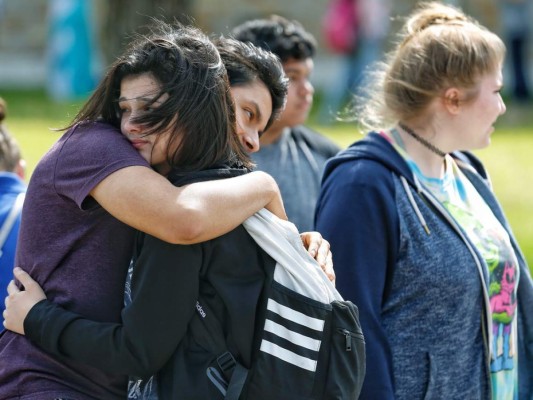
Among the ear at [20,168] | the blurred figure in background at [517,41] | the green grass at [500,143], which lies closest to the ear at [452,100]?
the ear at [20,168]

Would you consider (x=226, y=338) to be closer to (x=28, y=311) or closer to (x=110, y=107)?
(x=28, y=311)

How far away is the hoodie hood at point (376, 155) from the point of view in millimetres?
3453

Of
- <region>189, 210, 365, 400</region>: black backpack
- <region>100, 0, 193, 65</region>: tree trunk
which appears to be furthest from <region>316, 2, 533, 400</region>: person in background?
<region>100, 0, 193, 65</region>: tree trunk

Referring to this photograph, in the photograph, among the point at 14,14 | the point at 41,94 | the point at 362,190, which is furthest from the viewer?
the point at 14,14

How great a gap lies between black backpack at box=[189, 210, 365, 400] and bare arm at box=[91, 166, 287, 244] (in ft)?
0.30

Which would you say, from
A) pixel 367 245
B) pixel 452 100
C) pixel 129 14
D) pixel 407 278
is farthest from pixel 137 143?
pixel 129 14

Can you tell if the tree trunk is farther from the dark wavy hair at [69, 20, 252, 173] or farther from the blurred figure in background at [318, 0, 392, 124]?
the dark wavy hair at [69, 20, 252, 173]

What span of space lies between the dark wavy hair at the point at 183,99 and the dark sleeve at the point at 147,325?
0.25 meters

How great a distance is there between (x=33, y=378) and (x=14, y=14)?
61.4 feet

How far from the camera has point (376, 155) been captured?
3457mm

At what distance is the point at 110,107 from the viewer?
272cm

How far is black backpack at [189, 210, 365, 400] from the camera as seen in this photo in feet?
8.36

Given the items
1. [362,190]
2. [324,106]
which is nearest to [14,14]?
[324,106]

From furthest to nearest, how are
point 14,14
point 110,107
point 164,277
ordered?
point 14,14
point 110,107
point 164,277
